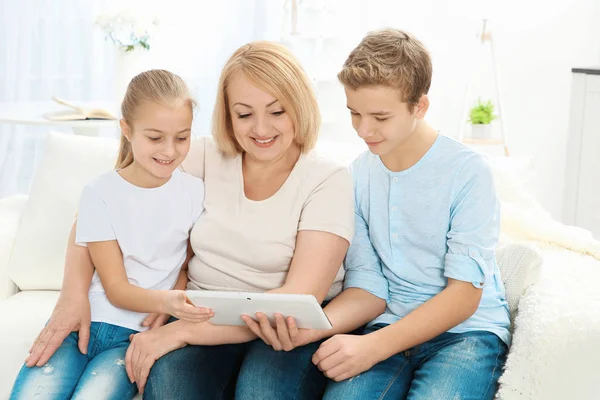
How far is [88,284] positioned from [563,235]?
1152mm

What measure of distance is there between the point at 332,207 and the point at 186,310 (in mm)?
384

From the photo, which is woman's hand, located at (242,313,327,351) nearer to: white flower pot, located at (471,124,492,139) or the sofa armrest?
the sofa armrest

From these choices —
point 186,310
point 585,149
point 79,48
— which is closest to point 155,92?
point 186,310

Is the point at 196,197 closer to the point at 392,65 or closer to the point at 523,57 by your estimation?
the point at 392,65

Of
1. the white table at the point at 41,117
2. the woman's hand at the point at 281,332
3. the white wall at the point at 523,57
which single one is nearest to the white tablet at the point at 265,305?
the woman's hand at the point at 281,332

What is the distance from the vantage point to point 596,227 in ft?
11.3

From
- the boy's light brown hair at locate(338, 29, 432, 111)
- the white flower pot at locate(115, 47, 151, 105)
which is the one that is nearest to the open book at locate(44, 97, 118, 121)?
the white flower pot at locate(115, 47, 151, 105)

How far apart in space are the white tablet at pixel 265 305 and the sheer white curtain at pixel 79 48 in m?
3.25

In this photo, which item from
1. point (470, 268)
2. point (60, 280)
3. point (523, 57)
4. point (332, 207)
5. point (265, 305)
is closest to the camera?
point (265, 305)

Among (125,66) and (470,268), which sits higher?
(125,66)

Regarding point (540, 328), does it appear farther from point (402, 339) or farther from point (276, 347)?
point (276, 347)

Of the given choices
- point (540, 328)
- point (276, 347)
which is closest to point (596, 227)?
point (540, 328)

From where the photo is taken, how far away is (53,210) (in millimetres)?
2152

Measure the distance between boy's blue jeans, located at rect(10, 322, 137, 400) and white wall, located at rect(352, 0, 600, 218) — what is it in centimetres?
325
